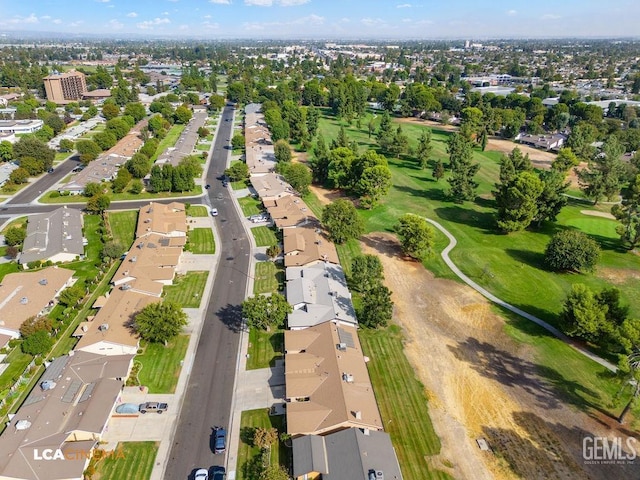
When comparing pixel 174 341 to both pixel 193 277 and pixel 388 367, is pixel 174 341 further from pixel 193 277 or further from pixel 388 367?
pixel 388 367

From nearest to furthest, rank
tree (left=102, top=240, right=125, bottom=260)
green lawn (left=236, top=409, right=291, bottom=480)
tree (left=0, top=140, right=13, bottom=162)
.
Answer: green lawn (left=236, top=409, right=291, bottom=480) → tree (left=102, top=240, right=125, bottom=260) → tree (left=0, top=140, right=13, bottom=162)

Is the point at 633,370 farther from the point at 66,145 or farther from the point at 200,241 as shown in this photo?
the point at 66,145

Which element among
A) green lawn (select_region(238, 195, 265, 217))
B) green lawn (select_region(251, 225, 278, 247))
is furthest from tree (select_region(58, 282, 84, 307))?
green lawn (select_region(238, 195, 265, 217))

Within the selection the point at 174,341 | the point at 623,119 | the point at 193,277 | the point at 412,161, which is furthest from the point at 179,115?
the point at 623,119

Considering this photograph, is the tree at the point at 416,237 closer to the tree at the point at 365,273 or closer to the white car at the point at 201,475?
the tree at the point at 365,273

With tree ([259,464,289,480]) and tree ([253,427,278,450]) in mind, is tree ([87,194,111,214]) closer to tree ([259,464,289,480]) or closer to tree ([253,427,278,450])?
tree ([253,427,278,450])
